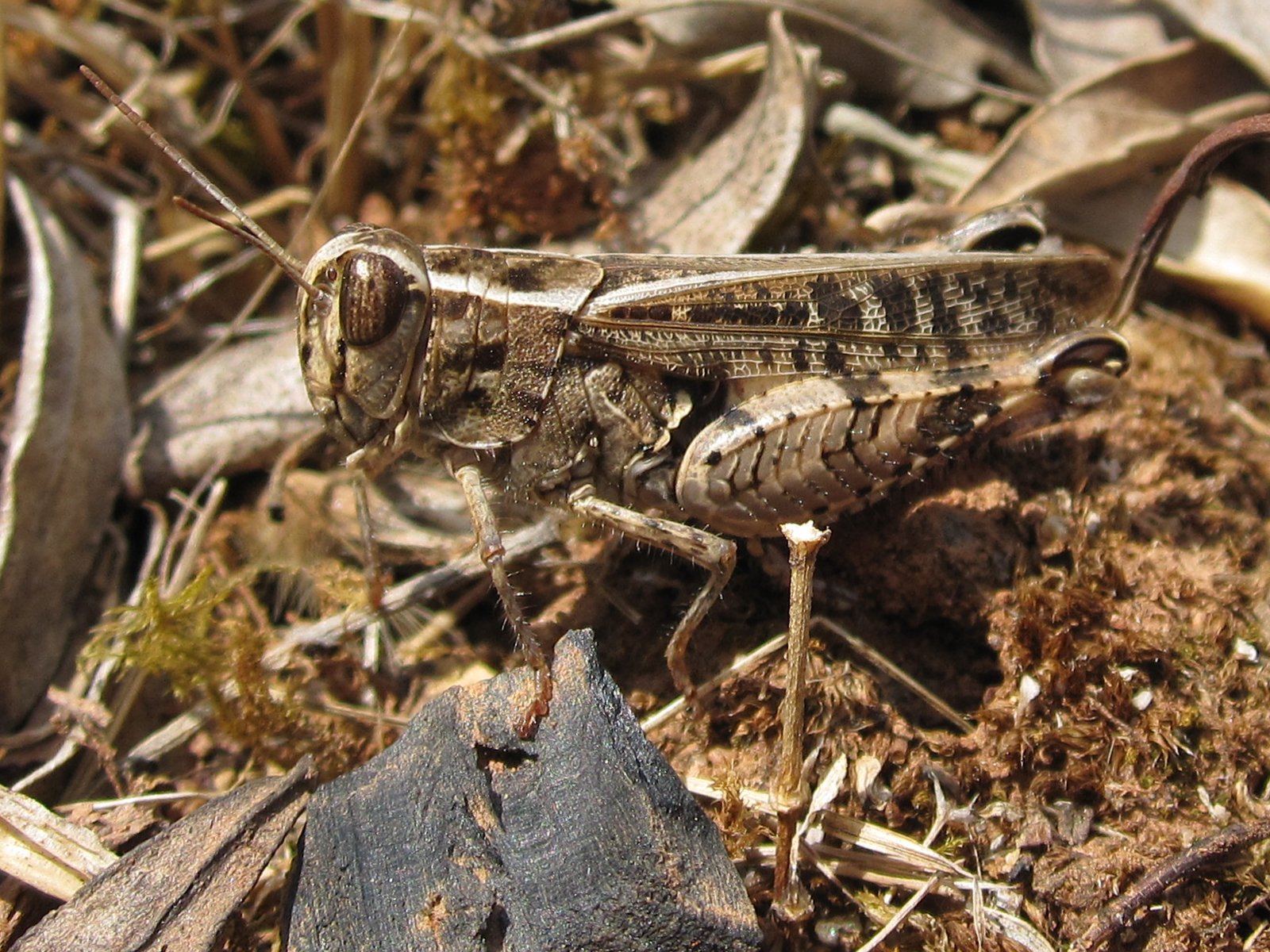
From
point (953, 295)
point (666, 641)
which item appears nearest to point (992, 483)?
→ point (953, 295)

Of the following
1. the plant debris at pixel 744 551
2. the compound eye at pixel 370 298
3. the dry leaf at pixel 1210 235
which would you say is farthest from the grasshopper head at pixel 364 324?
the dry leaf at pixel 1210 235

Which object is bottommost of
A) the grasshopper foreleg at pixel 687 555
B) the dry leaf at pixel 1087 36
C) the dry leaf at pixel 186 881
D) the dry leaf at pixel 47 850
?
the dry leaf at pixel 47 850

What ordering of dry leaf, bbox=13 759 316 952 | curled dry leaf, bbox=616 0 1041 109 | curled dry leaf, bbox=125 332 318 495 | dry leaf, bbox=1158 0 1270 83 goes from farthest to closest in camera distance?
curled dry leaf, bbox=616 0 1041 109 → dry leaf, bbox=1158 0 1270 83 → curled dry leaf, bbox=125 332 318 495 → dry leaf, bbox=13 759 316 952

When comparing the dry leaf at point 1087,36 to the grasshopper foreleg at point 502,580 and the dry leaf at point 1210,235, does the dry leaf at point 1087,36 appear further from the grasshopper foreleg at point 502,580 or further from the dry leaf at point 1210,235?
the grasshopper foreleg at point 502,580

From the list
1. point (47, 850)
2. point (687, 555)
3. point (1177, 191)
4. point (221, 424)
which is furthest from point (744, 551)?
point (47, 850)

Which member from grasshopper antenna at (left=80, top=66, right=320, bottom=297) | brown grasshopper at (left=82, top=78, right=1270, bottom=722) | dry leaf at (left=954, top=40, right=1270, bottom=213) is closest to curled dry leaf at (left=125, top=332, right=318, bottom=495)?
brown grasshopper at (left=82, top=78, right=1270, bottom=722)

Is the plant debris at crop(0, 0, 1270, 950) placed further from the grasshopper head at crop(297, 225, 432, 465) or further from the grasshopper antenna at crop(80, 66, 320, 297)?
the grasshopper antenna at crop(80, 66, 320, 297)
